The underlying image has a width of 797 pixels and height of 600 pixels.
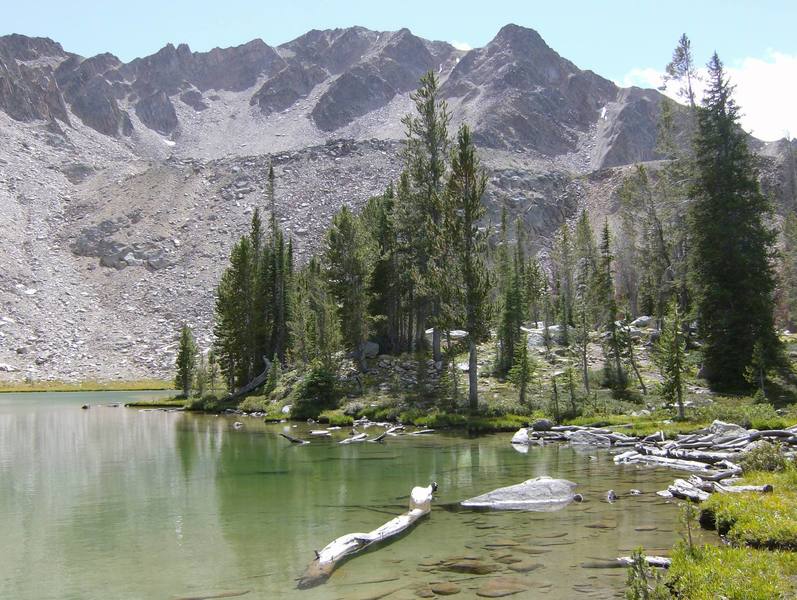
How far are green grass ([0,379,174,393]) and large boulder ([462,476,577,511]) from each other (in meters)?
77.6

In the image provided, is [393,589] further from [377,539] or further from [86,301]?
[86,301]

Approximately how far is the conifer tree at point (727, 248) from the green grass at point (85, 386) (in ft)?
232

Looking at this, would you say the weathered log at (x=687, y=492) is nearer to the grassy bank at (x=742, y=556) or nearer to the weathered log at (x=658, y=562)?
the grassy bank at (x=742, y=556)

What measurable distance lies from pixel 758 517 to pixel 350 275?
130 feet

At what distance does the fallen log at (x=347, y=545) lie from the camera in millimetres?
11055

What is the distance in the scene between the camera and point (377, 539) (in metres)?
13.0

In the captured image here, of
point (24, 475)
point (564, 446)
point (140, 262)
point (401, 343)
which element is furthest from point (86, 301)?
point (564, 446)

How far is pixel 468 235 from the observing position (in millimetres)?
39312

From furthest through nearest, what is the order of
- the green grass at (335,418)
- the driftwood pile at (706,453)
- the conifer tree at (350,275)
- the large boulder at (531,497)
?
1. the conifer tree at (350,275)
2. the green grass at (335,418)
3. the driftwood pile at (706,453)
4. the large boulder at (531,497)

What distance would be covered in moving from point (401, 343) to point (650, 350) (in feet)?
68.7

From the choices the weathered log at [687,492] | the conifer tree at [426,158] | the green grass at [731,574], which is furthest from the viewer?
the conifer tree at [426,158]

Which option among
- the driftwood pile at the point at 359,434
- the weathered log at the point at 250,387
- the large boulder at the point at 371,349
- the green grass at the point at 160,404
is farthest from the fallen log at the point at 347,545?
the green grass at the point at 160,404

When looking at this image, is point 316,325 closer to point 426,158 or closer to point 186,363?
point 426,158

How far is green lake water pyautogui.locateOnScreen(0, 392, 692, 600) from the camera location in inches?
434
